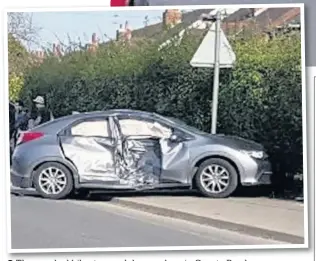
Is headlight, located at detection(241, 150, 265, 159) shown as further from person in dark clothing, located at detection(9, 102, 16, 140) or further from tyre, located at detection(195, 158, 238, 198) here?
person in dark clothing, located at detection(9, 102, 16, 140)

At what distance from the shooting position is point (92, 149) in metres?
5.12

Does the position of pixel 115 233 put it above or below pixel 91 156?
below

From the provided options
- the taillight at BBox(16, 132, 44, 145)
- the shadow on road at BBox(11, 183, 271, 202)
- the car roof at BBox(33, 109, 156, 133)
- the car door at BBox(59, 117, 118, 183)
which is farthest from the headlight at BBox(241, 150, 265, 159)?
the taillight at BBox(16, 132, 44, 145)

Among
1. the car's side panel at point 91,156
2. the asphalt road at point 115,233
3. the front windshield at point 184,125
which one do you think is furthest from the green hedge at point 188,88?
the asphalt road at point 115,233

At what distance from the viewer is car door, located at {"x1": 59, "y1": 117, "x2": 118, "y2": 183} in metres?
5.12

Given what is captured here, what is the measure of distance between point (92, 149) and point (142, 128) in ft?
0.67

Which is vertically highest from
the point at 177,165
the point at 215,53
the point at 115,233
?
the point at 215,53

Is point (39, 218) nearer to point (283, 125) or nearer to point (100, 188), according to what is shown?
point (100, 188)

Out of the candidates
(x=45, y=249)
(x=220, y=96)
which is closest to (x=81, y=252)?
(x=45, y=249)

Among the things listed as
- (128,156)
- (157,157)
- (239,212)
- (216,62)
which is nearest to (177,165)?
(157,157)

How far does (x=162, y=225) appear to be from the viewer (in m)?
5.07

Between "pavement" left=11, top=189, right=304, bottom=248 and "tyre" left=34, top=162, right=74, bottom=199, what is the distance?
0.22ft

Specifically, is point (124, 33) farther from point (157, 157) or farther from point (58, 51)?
point (157, 157)

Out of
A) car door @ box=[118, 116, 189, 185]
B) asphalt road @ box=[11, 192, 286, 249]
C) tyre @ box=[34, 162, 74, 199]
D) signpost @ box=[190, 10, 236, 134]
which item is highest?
signpost @ box=[190, 10, 236, 134]
